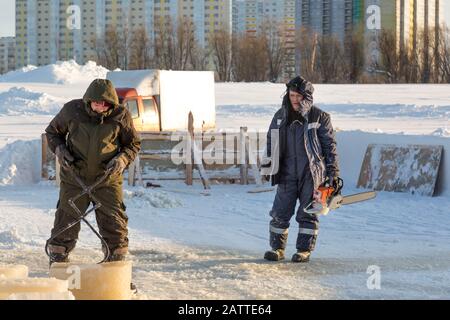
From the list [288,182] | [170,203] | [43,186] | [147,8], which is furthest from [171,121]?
[147,8]

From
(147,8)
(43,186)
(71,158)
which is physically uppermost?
(147,8)

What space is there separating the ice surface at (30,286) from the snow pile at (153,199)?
7.68 m

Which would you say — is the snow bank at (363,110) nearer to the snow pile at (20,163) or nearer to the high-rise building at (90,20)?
the snow pile at (20,163)

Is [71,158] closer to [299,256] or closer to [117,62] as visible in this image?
[299,256]

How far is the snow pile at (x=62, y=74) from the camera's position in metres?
56.6

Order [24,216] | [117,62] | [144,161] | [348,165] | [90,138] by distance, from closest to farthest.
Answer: [90,138]
[24,216]
[348,165]
[144,161]
[117,62]

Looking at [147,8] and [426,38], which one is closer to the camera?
[426,38]

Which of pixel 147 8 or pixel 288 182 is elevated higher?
pixel 147 8

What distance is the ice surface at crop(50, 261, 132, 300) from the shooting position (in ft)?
21.2

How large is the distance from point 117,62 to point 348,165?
2503 inches

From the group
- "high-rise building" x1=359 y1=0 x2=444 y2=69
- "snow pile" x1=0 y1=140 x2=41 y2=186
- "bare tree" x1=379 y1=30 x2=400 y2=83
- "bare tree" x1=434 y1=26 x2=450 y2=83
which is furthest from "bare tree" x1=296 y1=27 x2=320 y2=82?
"snow pile" x1=0 y1=140 x2=41 y2=186

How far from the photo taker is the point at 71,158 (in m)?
7.41

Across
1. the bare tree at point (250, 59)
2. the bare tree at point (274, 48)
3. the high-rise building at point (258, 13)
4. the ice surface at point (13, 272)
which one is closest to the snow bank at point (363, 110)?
the bare tree at point (250, 59)

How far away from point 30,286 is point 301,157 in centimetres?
369
